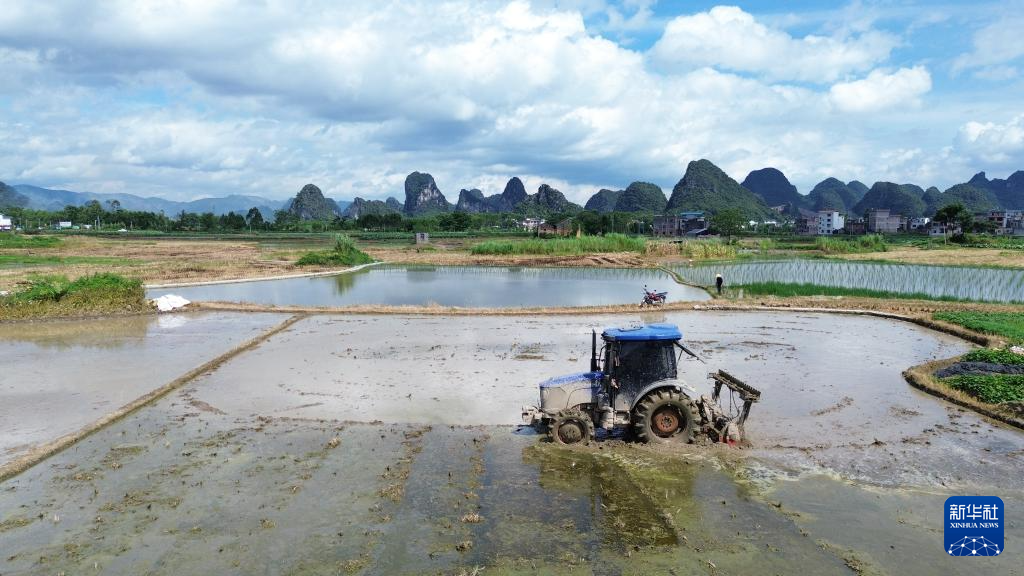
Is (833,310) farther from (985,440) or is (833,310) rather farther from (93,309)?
(93,309)

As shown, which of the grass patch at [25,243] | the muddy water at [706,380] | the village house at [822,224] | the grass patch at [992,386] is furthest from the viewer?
the village house at [822,224]

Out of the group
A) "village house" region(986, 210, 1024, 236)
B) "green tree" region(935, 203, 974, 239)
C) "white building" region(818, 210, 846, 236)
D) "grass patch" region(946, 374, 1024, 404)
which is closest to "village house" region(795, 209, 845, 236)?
"white building" region(818, 210, 846, 236)

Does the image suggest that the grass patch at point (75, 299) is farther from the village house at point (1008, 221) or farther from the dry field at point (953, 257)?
the village house at point (1008, 221)

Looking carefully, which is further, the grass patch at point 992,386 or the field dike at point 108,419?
the grass patch at point 992,386

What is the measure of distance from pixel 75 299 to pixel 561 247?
3789 centimetres

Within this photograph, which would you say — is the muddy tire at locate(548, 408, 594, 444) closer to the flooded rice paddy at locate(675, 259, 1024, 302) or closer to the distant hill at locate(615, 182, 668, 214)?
the flooded rice paddy at locate(675, 259, 1024, 302)

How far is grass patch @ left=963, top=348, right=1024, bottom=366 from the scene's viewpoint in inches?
520

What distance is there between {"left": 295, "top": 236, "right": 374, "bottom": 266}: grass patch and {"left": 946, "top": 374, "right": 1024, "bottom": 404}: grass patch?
38.1 meters

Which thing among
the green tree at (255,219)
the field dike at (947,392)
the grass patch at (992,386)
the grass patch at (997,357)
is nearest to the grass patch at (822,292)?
the field dike at (947,392)

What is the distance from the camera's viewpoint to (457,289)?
31.9 m

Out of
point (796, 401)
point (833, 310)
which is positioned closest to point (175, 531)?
point (796, 401)

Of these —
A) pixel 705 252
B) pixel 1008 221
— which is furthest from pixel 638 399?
pixel 1008 221

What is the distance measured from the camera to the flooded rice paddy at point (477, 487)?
629 centimetres

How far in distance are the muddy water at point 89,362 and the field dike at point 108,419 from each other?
307 millimetres
